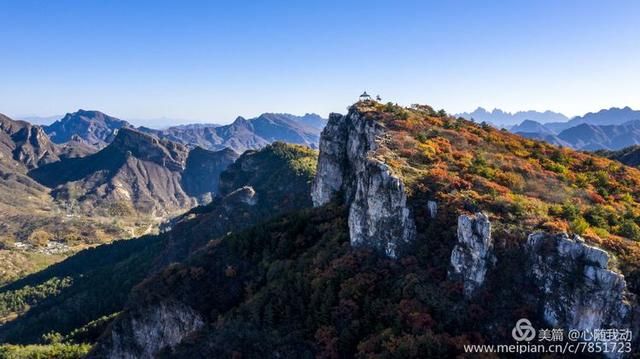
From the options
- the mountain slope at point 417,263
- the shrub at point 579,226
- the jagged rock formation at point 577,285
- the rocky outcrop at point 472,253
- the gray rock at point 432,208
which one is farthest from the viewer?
the gray rock at point 432,208

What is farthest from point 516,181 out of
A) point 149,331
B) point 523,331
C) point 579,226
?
point 149,331

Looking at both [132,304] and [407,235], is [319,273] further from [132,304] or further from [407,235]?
[132,304]

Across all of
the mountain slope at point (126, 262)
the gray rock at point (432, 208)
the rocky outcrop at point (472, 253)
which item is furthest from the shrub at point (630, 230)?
the mountain slope at point (126, 262)

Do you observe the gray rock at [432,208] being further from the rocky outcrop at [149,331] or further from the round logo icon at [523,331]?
→ the rocky outcrop at [149,331]

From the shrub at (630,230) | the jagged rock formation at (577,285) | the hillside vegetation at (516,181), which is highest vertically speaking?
the hillside vegetation at (516,181)

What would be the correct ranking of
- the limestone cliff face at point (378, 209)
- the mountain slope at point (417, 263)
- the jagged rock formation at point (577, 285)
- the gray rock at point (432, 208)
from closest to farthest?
1. the jagged rock formation at point (577, 285)
2. the mountain slope at point (417, 263)
3. the gray rock at point (432, 208)
4. the limestone cliff face at point (378, 209)

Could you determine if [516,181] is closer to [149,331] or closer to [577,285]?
[577,285]

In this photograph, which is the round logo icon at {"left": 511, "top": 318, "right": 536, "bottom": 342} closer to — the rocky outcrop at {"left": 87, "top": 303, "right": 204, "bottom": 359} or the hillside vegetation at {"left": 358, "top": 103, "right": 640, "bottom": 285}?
the hillside vegetation at {"left": 358, "top": 103, "right": 640, "bottom": 285}

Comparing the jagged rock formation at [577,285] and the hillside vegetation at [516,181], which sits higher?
the hillside vegetation at [516,181]

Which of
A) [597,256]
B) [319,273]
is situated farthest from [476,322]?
[319,273]
